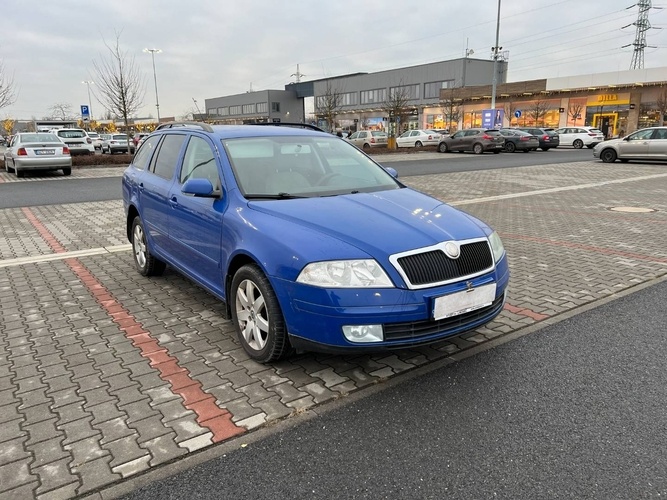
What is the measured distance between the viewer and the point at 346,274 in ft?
10.2

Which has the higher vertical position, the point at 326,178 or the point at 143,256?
the point at 326,178

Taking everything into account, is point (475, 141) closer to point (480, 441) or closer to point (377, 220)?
point (377, 220)

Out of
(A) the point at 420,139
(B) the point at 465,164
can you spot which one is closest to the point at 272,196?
(B) the point at 465,164

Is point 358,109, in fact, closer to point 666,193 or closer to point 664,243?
point 666,193

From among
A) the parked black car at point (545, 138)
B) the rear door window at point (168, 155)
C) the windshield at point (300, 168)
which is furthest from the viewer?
the parked black car at point (545, 138)

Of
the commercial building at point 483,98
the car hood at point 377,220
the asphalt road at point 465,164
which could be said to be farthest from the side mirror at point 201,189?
the commercial building at point 483,98

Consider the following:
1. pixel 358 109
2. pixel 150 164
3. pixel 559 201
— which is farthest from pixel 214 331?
pixel 358 109

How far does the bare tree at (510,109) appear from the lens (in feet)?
171

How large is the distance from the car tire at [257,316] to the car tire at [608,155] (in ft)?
75.7

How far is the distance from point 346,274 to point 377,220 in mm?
592

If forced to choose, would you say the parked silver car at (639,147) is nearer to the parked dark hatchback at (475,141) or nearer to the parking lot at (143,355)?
the parked dark hatchback at (475,141)

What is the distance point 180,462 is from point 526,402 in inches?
81.0

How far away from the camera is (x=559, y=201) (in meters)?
11.8

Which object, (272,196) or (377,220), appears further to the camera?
(272,196)
